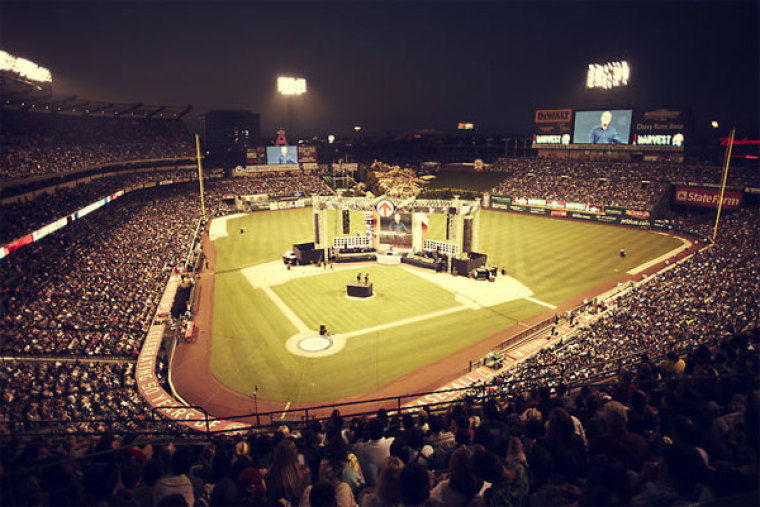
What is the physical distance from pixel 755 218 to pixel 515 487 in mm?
55687

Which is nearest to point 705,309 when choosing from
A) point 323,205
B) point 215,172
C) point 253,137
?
point 323,205

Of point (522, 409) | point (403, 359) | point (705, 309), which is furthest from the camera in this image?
point (403, 359)

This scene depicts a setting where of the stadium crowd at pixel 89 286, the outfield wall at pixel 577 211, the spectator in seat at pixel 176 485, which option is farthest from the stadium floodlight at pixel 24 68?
the outfield wall at pixel 577 211

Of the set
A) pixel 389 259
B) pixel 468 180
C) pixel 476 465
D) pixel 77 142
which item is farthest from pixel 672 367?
pixel 468 180

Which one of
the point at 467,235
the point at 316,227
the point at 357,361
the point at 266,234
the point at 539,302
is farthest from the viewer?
the point at 266,234

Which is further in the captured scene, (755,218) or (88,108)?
(88,108)

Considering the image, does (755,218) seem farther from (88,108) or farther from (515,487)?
(88,108)

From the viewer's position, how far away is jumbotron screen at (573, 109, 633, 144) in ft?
221

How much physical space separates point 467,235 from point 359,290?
1206 cm

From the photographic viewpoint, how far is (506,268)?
39.4 metres

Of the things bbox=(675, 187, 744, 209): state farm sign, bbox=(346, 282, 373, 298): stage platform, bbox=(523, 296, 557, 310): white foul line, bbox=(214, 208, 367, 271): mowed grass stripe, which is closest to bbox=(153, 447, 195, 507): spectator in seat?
bbox=(346, 282, 373, 298): stage platform

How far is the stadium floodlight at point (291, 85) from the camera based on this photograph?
3479 inches

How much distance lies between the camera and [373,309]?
30312 mm

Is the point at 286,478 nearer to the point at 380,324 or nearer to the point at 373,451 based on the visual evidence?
the point at 373,451
